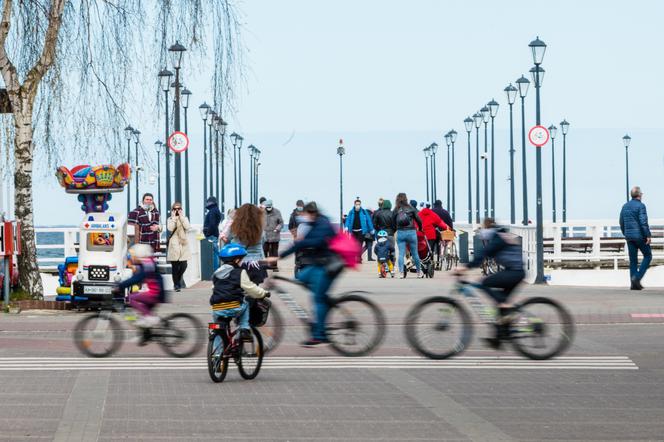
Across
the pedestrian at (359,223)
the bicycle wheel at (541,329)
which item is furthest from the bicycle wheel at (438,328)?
the pedestrian at (359,223)

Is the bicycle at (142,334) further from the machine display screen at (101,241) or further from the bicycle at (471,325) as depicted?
the machine display screen at (101,241)

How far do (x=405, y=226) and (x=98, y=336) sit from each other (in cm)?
1426

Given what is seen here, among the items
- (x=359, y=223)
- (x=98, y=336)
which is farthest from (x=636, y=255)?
(x=98, y=336)

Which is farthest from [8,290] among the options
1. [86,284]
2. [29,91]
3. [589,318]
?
[589,318]

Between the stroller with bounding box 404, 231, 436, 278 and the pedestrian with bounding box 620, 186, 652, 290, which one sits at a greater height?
the pedestrian with bounding box 620, 186, 652, 290

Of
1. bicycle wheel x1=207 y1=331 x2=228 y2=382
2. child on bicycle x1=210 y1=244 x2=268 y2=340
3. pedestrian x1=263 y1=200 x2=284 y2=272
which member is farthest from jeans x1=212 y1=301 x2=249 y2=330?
pedestrian x1=263 y1=200 x2=284 y2=272

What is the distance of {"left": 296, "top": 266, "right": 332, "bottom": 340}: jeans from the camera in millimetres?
14242

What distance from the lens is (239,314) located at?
13.0 metres

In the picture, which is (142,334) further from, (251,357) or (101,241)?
(101,241)

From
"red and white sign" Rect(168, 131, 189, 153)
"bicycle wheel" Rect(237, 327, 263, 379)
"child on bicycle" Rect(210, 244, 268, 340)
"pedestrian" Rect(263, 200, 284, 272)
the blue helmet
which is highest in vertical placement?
"red and white sign" Rect(168, 131, 189, 153)

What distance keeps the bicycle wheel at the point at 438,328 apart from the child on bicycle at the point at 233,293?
206 centimetres

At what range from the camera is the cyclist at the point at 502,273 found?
14.2 metres

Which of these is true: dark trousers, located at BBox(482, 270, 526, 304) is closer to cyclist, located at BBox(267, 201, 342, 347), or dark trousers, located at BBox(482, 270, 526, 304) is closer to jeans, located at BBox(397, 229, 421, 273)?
cyclist, located at BBox(267, 201, 342, 347)

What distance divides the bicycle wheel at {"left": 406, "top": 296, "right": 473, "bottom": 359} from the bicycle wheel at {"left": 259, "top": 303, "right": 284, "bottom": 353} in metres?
1.36
